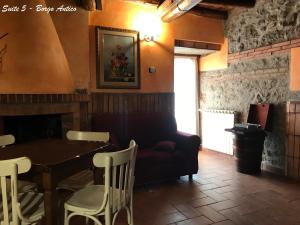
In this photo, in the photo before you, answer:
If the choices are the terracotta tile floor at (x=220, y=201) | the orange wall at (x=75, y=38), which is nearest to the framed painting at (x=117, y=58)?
the orange wall at (x=75, y=38)

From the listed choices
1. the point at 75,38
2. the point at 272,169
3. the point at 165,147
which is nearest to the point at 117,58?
the point at 75,38

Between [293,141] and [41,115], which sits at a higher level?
[41,115]

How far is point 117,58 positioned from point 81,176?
2237 mm

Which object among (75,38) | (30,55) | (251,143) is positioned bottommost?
(251,143)

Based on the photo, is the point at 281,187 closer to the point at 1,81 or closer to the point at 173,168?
the point at 173,168

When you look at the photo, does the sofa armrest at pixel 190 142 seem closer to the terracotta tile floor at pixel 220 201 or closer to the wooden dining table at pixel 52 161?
the terracotta tile floor at pixel 220 201

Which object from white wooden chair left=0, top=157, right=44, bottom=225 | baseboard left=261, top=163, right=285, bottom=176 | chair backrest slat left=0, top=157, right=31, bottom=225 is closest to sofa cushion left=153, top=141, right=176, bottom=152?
baseboard left=261, top=163, right=285, bottom=176

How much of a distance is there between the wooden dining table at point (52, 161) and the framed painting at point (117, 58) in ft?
6.20

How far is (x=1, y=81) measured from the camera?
296 centimetres

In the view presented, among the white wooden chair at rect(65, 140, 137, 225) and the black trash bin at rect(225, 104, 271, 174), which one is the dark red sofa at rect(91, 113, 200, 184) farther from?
the white wooden chair at rect(65, 140, 137, 225)

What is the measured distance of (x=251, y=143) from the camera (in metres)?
3.86

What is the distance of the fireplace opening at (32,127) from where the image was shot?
138 inches

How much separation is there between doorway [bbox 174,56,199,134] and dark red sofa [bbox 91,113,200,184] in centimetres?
132

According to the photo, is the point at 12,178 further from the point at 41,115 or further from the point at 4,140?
the point at 41,115
